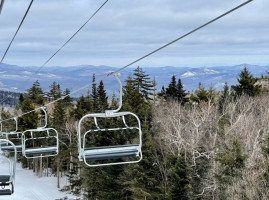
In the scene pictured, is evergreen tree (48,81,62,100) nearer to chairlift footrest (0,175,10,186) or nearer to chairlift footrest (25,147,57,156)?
chairlift footrest (25,147,57,156)

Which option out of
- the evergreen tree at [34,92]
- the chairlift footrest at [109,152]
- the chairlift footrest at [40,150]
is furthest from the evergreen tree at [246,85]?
the evergreen tree at [34,92]

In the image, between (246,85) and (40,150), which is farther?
(246,85)

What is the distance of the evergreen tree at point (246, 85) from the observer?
1727 inches

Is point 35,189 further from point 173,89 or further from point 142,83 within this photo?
point 173,89

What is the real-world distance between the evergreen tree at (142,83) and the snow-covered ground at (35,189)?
1874 centimetres

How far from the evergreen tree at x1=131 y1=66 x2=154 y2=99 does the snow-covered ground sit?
18743 millimetres

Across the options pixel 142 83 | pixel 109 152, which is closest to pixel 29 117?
pixel 142 83

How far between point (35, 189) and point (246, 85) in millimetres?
31968

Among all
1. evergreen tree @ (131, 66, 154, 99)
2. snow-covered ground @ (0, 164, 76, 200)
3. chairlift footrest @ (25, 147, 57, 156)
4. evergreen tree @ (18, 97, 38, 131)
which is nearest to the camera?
chairlift footrest @ (25, 147, 57, 156)

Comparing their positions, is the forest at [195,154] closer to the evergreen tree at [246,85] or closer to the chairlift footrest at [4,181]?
the evergreen tree at [246,85]

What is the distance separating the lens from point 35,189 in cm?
4891

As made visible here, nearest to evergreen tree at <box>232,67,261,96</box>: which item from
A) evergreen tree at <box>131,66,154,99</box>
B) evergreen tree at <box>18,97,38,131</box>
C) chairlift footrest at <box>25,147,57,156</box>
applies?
evergreen tree at <box>131,66,154,99</box>

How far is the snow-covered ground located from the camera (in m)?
45.4

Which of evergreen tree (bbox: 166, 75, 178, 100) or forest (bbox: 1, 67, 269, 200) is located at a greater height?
evergreen tree (bbox: 166, 75, 178, 100)
